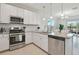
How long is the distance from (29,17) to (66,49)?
3382 mm

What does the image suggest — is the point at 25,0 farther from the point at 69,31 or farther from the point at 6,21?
the point at 6,21

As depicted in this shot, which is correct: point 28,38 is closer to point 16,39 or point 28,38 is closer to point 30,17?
point 16,39

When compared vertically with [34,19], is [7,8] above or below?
above

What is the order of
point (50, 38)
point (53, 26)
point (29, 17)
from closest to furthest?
point (50, 38), point (53, 26), point (29, 17)

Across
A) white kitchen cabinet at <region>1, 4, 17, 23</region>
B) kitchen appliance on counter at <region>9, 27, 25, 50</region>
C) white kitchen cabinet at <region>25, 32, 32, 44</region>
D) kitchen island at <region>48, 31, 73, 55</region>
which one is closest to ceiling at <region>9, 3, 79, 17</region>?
white kitchen cabinet at <region>1, 4, 17, 23</region>

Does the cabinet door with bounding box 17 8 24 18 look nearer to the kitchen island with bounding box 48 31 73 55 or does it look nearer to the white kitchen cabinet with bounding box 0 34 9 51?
the white kitchen cabinet with bounding box 0 34 9 51

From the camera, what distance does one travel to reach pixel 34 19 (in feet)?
18.1

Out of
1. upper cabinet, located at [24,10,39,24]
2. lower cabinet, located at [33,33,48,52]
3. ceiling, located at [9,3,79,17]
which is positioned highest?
ceiling, located at [9,3,79,17]

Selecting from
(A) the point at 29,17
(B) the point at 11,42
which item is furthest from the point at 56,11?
(B) the point at 11,42

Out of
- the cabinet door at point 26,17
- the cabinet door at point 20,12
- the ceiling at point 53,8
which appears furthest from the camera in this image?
the cabinet door at point 26,17

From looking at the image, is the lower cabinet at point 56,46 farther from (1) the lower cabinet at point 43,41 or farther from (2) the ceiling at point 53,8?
(2) the ceiling at point 53,8

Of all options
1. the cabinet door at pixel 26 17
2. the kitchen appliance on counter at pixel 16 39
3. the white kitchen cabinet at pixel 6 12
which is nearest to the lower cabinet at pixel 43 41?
the kitchen appliance on counter at pixel 16 39

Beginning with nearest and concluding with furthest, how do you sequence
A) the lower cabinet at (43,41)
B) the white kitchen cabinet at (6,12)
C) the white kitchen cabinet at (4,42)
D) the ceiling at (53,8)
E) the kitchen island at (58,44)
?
1. the kitchen island at (58,44)
2. the lower cabinet at (43,41)
3. the white kitchen cabinet at (4,42)
4. the white kitchen cabinet at (6,12)
5. the ceiling at (53,8)

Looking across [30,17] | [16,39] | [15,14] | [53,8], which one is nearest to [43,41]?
[16,39]
